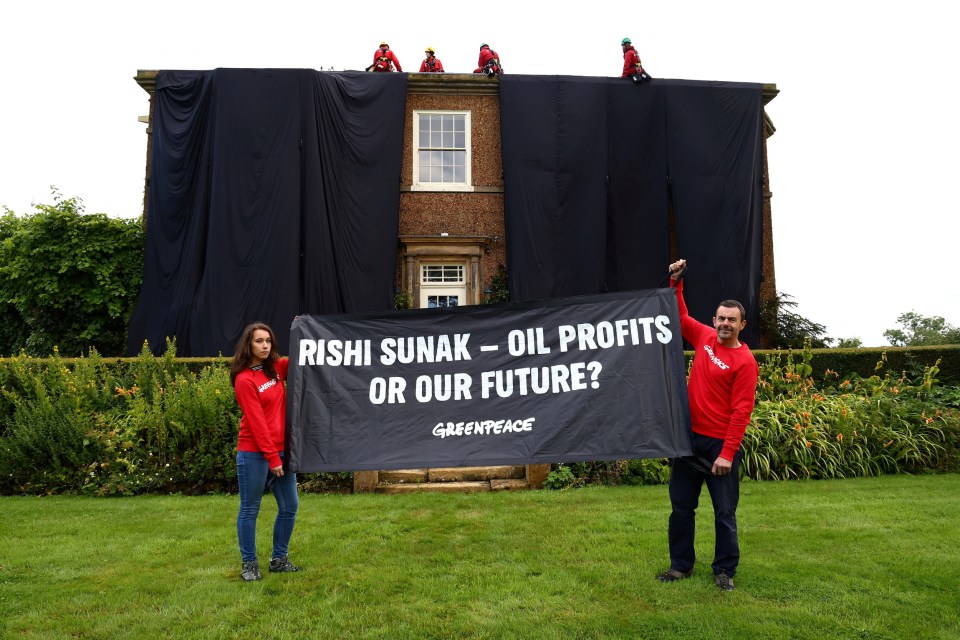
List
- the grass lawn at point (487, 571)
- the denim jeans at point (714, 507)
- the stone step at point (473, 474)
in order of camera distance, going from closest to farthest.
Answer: the grass lawn at point (487, 571), the denim jeans at point (714, 507), the stone step at point (473, 474)

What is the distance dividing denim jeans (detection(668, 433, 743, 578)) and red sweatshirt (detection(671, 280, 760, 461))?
109 millimetres

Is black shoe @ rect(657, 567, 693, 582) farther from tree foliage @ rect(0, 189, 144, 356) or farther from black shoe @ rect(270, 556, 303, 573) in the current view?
tree foliage @ rect(0, 189, 144, 356)

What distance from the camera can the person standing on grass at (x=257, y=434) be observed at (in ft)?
14.6

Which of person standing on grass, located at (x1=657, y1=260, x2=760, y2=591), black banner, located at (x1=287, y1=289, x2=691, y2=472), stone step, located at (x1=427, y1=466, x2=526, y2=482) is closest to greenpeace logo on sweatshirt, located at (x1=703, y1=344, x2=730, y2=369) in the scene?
person standing on grass, located at (x1=657, y1=260, x2=760, y2=591)

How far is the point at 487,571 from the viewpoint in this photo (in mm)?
4844

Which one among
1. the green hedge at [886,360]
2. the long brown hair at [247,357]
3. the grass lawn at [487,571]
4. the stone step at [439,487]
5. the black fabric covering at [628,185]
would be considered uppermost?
the black fabric covering at [628,185]

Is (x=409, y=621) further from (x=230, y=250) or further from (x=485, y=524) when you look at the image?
(x=230, y=250)

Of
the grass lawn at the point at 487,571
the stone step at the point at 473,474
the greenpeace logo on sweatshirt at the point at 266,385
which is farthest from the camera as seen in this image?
the stone step at the point at 473,474

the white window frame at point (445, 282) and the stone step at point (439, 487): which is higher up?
the white window frame at point (445, 282)

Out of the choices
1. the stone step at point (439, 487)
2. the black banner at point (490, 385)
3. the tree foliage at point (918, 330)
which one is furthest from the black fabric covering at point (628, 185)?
the tree foliage at point (918, 330)

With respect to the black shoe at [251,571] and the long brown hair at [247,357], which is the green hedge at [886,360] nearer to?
the long brown hair at [247,357]

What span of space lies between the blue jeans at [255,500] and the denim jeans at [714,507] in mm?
2667

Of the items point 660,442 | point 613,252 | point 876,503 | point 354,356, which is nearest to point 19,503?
point 354,356

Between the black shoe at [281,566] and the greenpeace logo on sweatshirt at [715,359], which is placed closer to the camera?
the greenpeace logo on sweatshirt at [715,359]
